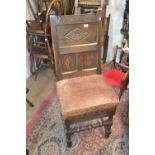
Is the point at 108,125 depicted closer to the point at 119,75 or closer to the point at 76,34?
the point at 119,75

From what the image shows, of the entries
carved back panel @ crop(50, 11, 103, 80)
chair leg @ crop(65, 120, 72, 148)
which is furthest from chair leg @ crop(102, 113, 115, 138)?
carved back panel @ crop(50, 11, 103, 80)

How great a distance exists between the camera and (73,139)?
179 cm

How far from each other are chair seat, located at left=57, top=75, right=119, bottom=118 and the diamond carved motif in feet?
1.20

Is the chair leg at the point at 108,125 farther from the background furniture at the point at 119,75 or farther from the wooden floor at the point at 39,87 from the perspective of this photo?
the wooden floor at the point at 39,87

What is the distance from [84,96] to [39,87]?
4.12 ft

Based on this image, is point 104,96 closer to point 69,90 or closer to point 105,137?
point 69,90

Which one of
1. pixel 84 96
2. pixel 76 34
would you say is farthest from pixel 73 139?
pixel 76 34

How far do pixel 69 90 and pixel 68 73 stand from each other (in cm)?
24

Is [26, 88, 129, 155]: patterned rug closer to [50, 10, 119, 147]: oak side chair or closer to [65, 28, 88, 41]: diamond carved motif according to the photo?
[50, 10, 119, 147]: oak side chair

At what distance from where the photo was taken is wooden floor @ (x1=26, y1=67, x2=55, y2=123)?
7.31 ft
